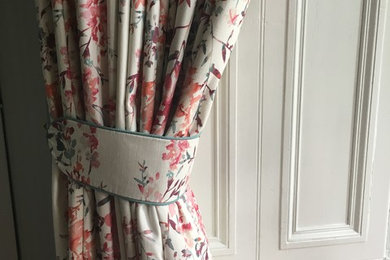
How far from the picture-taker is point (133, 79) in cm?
72

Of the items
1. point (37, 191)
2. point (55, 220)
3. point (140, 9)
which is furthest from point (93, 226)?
point (140, 9)

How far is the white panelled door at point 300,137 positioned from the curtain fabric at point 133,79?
20cm

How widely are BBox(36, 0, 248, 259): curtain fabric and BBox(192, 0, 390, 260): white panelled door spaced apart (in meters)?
0.20

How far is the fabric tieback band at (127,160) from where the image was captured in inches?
28.7

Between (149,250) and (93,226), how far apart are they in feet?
0.44

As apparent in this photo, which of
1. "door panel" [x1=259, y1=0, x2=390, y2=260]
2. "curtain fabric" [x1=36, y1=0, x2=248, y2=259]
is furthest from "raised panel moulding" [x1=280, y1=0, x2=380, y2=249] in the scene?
"curtain fabric" [x1=36, y1=0, x2=248, y2=259]

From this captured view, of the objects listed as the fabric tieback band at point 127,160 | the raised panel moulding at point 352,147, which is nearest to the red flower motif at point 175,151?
the fabric tieback band at point 127,160

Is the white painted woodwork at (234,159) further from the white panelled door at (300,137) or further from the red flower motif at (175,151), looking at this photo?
the red flower motif at (175,151)

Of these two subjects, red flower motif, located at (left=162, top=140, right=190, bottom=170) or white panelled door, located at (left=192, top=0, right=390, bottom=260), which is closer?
red flower motif, located at (left=162, top=140, right=190, bottom=170)

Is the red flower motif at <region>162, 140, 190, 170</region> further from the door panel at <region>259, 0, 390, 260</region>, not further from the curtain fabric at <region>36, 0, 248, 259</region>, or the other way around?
the door panel at <region>259, 0, 390, 260</region>

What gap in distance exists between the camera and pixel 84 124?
29.2 inches

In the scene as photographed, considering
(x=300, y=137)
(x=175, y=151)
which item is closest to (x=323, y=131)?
(x=300, y=137)

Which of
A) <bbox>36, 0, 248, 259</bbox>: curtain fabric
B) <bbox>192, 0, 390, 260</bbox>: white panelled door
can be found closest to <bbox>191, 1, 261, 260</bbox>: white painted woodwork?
<bbox>192, 0, 390, 260</bbox>: white panelled door

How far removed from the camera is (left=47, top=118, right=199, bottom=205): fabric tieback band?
2.39ft
